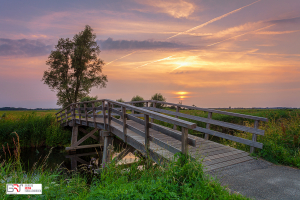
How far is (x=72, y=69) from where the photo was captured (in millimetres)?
25766

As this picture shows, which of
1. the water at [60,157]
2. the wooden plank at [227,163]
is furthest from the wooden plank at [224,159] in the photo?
the water at [60,157]

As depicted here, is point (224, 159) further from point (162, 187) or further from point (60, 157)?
→ point (60, 157)

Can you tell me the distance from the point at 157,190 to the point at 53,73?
2530 centimetres

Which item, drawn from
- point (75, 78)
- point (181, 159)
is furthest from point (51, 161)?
point (75, 78)

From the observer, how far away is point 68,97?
24.8m

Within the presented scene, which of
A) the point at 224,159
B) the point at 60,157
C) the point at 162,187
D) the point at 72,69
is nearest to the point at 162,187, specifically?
the point at 162,187

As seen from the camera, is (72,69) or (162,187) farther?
(72,69)

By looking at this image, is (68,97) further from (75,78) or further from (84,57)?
(84,57)

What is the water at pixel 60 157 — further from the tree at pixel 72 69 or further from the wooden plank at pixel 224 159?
the tree at pixel 72 69

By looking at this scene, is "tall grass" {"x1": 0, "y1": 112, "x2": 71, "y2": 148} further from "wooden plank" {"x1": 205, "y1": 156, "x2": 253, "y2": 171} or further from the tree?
"wooden plank" {"x1": 205, "y1": 156, "x2": 253, "y2": 171}

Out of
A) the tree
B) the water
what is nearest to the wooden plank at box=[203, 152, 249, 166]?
the water

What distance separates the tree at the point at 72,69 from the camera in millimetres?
24938

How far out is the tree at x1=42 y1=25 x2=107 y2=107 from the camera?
81.8 ft

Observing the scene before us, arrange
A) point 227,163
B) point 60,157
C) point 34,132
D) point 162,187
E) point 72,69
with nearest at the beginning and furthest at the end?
1. point 162,187
2. point 227,163
3. point 60,157
4. point 34,132
5. point 72,69
